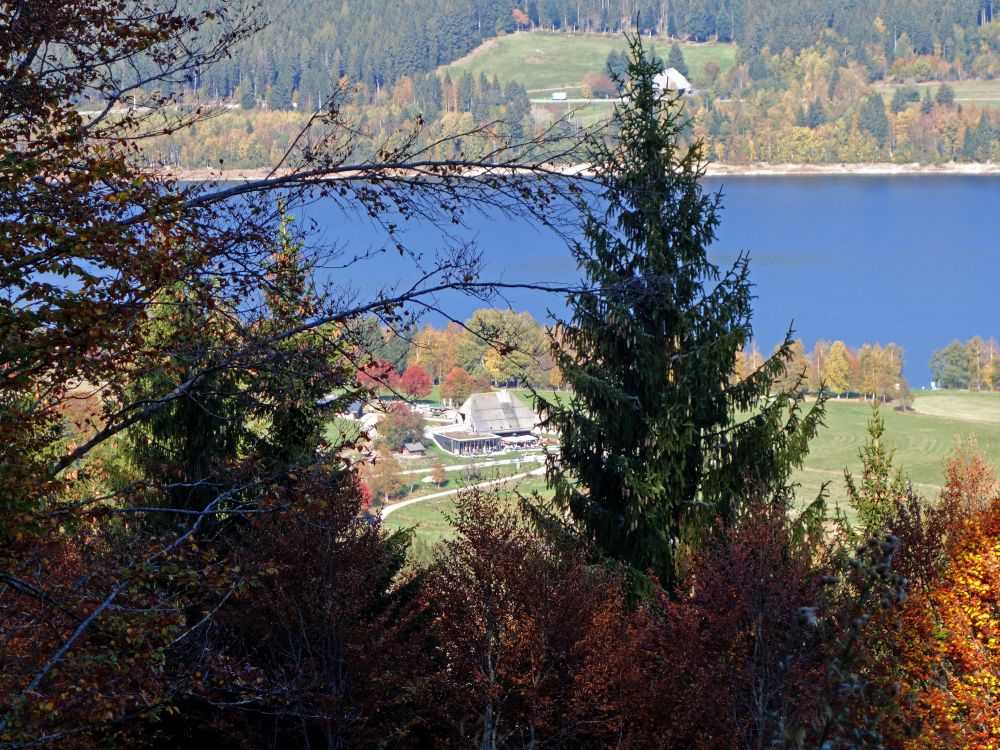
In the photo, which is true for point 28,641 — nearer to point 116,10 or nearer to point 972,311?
point 116,10

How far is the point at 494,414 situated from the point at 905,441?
26.6 m

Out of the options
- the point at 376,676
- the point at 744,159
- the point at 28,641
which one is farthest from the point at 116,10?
the point at 744,159

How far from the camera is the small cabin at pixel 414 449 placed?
72.7 metres

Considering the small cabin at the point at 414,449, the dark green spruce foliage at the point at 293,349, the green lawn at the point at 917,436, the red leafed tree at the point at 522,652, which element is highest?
the dark green spruce foliage at the point at 293,349

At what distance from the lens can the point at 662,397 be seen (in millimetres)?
11961

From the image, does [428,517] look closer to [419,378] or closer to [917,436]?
[419,378]

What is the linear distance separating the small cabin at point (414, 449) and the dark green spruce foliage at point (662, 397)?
199ft

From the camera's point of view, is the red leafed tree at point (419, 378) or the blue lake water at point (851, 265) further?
the blue lake water at point (851, 265)

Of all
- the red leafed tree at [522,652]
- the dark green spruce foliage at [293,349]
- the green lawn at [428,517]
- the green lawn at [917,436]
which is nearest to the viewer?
the dark green spruce foliage at [293,349]

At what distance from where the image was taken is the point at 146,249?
4168 millimetres

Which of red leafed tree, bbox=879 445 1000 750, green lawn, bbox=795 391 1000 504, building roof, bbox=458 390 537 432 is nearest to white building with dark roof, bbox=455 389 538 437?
building roof, bbox=458 390 537 432

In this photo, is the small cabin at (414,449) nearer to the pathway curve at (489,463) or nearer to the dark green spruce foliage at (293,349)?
the pathway curve at (489,463)

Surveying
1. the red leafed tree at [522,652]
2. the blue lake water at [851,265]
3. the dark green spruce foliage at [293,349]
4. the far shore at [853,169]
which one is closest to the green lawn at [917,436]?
the blue lake water at [851,265]

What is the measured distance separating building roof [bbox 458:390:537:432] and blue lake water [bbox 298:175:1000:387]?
741cm
